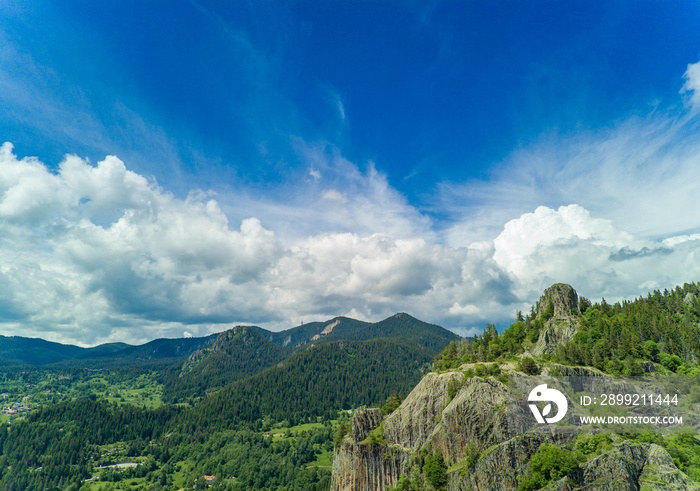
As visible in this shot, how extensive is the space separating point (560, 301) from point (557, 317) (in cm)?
920

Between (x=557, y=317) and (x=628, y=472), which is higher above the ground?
(x=557, y=317)

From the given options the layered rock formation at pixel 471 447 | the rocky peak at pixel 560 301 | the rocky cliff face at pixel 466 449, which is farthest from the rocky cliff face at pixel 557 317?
the rocky cliff face at pixel 466 449

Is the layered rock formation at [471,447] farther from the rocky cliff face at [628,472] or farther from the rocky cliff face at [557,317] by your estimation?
the rocky cliff face at [557,317]

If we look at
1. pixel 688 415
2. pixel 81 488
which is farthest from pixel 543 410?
pixel 81 488

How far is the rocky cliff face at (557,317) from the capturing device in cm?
11588

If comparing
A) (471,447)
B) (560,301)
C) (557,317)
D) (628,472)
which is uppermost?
(560,301)

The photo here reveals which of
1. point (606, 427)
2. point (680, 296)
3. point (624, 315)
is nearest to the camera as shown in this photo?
point (606, 427)

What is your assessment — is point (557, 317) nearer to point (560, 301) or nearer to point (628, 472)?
point (560, 301)

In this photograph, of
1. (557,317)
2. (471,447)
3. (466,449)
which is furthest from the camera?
(557,317)

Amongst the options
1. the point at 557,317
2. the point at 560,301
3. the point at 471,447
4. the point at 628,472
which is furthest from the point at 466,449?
the point at 560,301

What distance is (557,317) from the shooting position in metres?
127

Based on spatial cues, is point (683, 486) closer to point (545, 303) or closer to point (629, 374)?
point (629, 374)

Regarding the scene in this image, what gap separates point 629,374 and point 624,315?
49542 millimetres

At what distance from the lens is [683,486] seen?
5138cm
